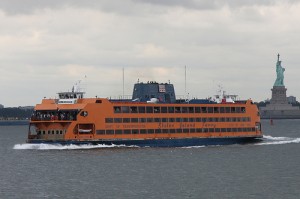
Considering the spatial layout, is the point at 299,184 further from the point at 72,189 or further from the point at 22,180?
the point at 22,180

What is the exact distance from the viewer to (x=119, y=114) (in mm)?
83875

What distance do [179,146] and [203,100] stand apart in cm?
790

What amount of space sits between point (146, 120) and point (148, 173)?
85.4 ft

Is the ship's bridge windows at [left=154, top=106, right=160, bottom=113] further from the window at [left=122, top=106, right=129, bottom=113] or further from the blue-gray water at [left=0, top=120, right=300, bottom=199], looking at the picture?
the blue-gray water at [left=0, top=120, right=300, bottom=199]

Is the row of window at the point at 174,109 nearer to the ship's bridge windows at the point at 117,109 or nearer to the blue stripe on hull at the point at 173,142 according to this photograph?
the ship's bridge windows at the point at 117,109

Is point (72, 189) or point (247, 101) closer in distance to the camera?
point (72, 189)

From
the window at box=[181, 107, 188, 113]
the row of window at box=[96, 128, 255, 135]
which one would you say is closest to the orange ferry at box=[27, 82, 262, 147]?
the row of window at box=[96, 128, 255, 135]

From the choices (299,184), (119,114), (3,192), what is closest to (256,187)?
(299,184)

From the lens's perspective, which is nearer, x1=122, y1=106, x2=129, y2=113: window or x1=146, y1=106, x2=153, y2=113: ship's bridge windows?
x1=122, y1=106, x2=129, y2=113: window

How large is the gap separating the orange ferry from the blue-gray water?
194 centimetres

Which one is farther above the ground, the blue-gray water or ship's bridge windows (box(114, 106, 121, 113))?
ship's bridge windows (box(114, 106, 121, 113))

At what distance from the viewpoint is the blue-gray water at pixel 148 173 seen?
5056 cm

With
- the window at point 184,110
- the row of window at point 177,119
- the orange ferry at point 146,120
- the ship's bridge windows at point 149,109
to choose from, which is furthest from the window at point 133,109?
the window at point 184,110

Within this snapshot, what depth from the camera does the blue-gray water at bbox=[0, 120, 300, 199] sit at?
50562 millimetres
